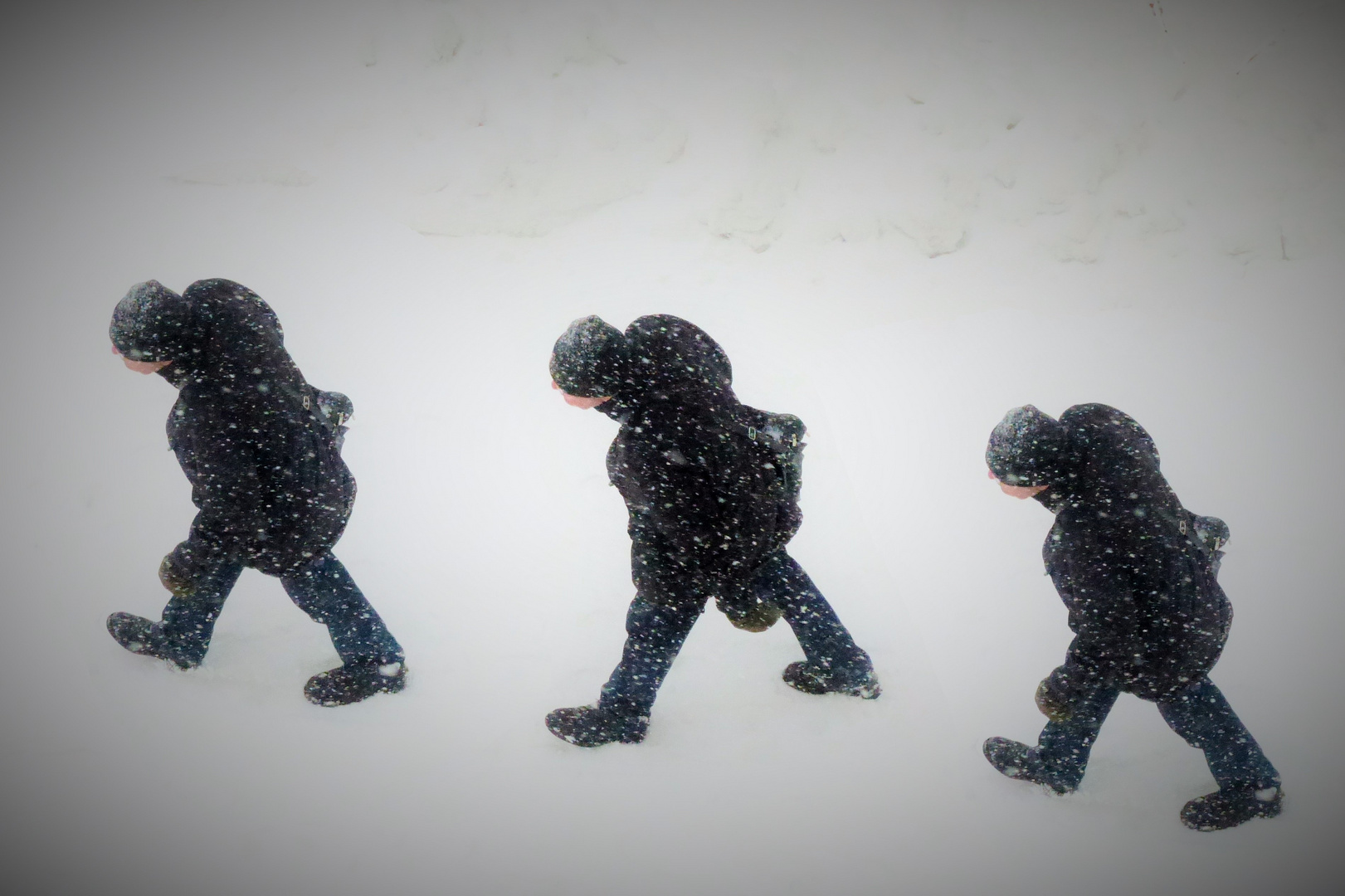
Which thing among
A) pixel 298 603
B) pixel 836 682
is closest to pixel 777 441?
pixel 836 682

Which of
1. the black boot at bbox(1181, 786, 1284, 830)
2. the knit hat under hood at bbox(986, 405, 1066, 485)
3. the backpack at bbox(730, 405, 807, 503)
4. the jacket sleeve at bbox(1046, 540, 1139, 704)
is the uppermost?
the backpack at bbox(730, 405, 807, 503)

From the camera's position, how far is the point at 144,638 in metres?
3.40

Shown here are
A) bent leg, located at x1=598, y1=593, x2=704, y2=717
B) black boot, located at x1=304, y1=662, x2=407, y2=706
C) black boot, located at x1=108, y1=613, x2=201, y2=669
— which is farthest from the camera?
black boot, located at x1=108, y1=613, x2=201, y2=669

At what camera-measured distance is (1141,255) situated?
5473 millimetres

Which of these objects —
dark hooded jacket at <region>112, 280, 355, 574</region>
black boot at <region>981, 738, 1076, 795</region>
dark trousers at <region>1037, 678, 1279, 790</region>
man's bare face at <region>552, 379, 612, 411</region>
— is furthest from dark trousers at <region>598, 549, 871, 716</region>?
dark hooded jacket at <region>112, 280, 355, 574</region>

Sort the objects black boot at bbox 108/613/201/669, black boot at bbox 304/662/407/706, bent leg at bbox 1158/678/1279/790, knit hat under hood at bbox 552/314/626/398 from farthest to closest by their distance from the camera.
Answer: black boot at bbox 108/613/201/669
black boot at bbox 304/662/407/706
knit hat under hood at bbox 552/314/626/398
bent leg at bbox 1158/678/1279/790

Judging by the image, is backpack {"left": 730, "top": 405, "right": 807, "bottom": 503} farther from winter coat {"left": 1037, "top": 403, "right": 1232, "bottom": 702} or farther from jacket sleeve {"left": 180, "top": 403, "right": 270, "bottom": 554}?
jacket sleeve {"left": 180, "top": 403, "right": 270, "bottom": 554}

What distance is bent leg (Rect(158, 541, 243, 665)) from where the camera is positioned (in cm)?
313

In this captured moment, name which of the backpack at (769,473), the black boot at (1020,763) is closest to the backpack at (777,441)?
the backpack at (769,473)

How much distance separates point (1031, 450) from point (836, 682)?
3.63 ft

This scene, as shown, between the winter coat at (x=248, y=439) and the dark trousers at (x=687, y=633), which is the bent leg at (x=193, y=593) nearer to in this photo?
the winter coat at (x=248, y=439)

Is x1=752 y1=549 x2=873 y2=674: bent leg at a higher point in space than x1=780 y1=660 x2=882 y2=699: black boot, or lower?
higher

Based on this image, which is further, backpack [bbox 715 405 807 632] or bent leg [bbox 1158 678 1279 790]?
backpack [bbox 715 405 807 632]

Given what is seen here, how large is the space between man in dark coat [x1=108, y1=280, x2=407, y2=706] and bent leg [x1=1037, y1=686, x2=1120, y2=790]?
2.10 m
